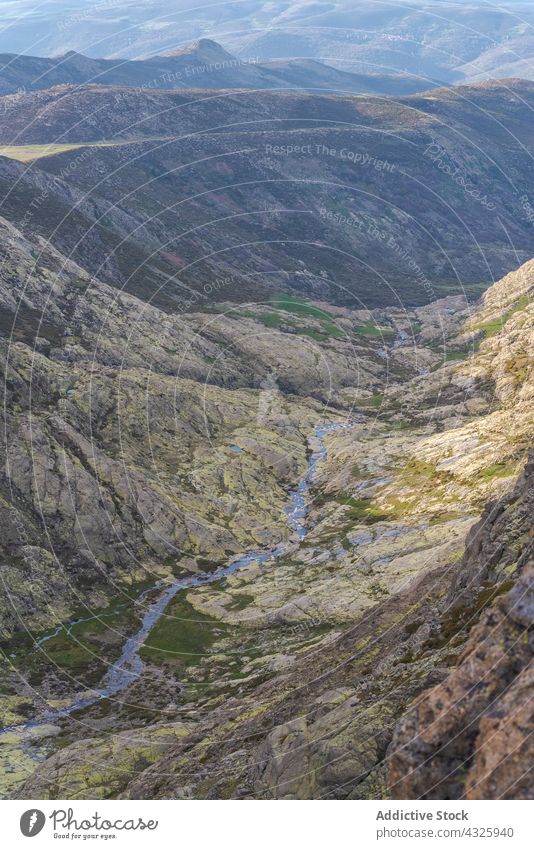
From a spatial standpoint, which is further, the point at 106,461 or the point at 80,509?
the point at 106,461

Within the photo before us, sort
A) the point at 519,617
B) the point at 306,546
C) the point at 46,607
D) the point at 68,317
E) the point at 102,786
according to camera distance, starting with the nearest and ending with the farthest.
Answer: the point at 519,617 < the point at 102,786 < the point at 46,607 < the point at 306,546 < the point at 68,317

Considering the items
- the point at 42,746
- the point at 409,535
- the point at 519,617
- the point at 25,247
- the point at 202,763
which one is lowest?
the point at 42,746

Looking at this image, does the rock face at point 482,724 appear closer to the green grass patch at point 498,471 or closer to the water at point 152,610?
the water at point 152,610

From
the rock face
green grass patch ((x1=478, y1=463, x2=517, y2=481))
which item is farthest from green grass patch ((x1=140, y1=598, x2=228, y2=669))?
the rock face

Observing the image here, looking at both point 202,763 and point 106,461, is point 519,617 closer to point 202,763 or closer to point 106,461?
point 202,763

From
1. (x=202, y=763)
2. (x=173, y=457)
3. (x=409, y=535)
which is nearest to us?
(x=202, y=763)
